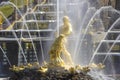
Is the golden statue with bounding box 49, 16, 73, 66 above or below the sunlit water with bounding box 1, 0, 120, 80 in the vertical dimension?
above

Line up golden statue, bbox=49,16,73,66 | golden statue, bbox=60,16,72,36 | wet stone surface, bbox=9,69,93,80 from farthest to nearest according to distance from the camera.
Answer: golden statue, bbox=60,16,72,36
golden statue, bbox=49,16,73,66
wet stone surface, bbox=9,69,93,80

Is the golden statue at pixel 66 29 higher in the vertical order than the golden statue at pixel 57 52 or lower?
higher

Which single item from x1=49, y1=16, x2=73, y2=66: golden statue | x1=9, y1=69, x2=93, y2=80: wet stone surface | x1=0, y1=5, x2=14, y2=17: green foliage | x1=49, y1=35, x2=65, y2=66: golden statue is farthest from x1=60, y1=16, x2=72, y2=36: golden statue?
x1=0, y1=5, x2=14, y2=17: green foliage

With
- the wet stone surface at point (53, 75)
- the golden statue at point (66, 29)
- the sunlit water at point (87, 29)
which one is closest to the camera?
the wet stone surface at point (53, 75)

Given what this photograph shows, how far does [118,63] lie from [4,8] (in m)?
18.2

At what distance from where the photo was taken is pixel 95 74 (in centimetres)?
1348

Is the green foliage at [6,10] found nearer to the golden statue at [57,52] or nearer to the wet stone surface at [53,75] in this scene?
the golden statue at [57,52]

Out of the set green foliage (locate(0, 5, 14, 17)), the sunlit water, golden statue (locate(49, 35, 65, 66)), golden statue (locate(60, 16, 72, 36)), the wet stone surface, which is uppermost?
golden statue (locate(60, 16, 72, 36))

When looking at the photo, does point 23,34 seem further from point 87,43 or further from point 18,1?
point 18,1

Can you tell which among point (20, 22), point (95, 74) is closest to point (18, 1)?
point (20, 22)

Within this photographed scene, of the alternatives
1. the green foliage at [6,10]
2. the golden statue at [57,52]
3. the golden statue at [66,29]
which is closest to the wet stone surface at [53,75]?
the golden statue at [57,52]

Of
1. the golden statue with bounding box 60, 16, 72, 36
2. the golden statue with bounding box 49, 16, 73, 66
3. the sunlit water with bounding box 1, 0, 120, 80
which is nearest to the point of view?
the golden statue with bounding box 49, 16, 73, 66

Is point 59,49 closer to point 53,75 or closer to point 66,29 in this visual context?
point 66,29

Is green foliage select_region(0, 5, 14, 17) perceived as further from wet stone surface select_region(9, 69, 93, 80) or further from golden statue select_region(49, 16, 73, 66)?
wet stone surface select_region(9, 69, 93, 80)
